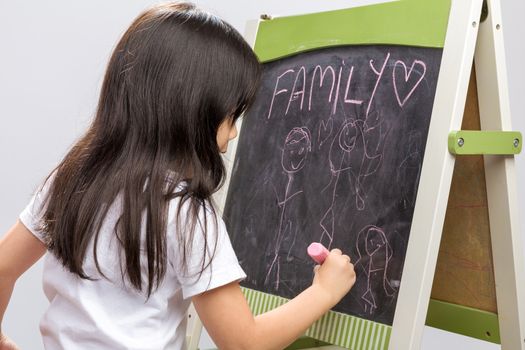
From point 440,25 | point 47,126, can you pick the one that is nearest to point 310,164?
point 440,25

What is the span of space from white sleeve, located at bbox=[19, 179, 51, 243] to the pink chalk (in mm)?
434

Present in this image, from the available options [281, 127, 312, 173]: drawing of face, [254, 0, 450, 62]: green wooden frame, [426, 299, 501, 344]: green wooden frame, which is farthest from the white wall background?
[426, 299, 501, 344]: green wooden frame

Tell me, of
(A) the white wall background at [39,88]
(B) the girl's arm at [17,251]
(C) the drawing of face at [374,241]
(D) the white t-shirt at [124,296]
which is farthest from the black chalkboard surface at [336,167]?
(A) the white wall background at [39,88]

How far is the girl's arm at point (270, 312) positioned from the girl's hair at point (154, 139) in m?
0.07

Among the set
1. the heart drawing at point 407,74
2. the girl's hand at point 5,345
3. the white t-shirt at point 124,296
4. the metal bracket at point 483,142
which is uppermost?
the heart drawing at point 407,74

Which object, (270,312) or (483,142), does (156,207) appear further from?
(483,142)

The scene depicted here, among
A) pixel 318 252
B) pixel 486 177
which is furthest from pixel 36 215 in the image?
pixel 486 177

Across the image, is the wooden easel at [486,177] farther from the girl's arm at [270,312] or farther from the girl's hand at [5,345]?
the girl's hand at [5,345]

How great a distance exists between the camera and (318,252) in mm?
1372

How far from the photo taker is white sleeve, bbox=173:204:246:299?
3.86ft

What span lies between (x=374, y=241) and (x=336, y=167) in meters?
0.17

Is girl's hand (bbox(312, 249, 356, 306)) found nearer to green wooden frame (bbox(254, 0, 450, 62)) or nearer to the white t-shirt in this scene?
the white t-shirt

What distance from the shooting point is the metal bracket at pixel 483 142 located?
4.25 ft

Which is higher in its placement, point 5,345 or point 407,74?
point 407,74
